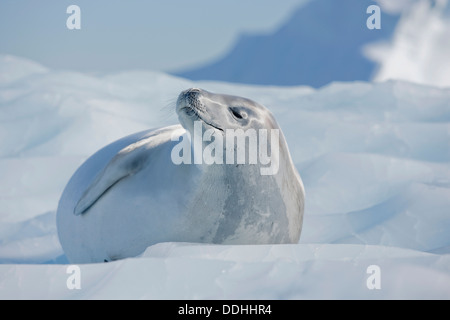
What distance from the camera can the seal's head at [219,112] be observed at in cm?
349

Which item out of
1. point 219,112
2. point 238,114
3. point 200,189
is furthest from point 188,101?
point 200,189

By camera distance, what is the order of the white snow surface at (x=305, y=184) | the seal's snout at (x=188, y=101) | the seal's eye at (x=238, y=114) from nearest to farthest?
the white snow surface at (x=305, y=184), the seal's snout at (x=188, y=101), the seal's eye at (x=238, y=114)

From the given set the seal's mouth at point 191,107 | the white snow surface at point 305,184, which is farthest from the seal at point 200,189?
the white snow surface at point 305,184

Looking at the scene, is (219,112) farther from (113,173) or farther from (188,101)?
(113,173)

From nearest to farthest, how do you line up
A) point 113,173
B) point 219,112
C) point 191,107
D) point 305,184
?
point 191,107 < point 219,112 < point 113,173 < point 305,184

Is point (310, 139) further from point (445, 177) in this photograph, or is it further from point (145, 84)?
point (145, 84)

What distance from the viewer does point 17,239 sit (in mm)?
5770

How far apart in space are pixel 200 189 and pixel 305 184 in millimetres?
3308

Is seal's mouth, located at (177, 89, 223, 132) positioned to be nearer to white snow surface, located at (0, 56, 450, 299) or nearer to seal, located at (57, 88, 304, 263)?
seal, located at (57, 88, 304, 263)

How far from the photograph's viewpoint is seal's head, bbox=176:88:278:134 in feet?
11.5

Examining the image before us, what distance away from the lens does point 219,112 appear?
11.8 ft

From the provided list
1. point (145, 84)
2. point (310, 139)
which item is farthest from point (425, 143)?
point (145, 84)

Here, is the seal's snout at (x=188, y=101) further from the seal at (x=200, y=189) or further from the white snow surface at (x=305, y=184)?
the white snow surface at (x=305, y=184)

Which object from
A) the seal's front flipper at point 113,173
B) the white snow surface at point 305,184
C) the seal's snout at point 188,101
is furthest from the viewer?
the seal's front flipper at point 113,173
